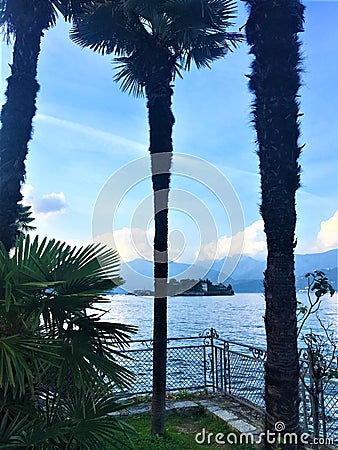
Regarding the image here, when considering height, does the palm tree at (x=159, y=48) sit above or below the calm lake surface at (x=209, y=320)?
above

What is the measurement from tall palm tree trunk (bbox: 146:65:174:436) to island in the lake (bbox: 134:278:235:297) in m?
0.21

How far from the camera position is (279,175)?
296 cm

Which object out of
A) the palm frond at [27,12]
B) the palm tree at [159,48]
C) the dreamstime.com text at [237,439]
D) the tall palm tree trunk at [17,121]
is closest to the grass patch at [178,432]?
the dreamstime.com text at [237,439]

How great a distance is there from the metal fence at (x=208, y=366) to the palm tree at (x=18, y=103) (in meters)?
2.36

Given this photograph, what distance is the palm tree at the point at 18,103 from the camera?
380 centimetres

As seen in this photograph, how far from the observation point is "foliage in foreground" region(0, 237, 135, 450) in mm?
2322

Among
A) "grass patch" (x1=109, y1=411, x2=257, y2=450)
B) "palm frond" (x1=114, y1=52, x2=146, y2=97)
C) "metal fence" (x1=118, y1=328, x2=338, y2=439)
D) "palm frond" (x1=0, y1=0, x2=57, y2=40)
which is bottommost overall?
"grass patch" (x1=109, y1=411, x2=257, y2=450)

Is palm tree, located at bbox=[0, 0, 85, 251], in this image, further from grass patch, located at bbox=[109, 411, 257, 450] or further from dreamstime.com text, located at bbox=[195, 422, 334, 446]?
dreamstime.com text, located at bbox=[195, 422, 334, 446]

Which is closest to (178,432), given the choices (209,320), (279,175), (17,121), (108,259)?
(108,259)

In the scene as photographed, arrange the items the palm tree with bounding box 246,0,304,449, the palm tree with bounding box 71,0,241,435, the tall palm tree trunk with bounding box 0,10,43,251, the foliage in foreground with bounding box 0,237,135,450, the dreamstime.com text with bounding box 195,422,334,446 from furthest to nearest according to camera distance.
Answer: the palm tree with bounding box 71,0,241,435 < the tall palm tree trunk with bounding box 0,10,43,251 < the dreamstime.com text with bounding box 195,422,334,446 < the palm tree with bounding box 246,0,304,449 < the foliage in foreground with bounding box 0,237,135,450

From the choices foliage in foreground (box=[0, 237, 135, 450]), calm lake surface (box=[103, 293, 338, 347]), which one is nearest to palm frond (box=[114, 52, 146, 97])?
calm lake surface (box=[103, 293, 338, 347])

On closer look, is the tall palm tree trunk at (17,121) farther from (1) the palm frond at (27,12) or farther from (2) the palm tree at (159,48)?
(2) the palm tree at (159,48)

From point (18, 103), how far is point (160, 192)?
1.87 meters

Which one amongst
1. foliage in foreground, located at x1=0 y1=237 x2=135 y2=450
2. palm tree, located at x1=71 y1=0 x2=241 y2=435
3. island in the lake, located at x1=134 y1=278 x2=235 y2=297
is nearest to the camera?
foliage in foreground, located at x1=0 y1=237 x2=135 y2=450
